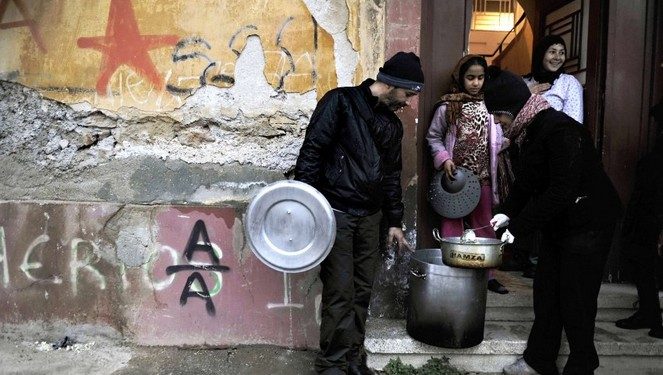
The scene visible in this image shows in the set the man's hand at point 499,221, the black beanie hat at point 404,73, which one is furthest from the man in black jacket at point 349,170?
the man's hand at point 499,221

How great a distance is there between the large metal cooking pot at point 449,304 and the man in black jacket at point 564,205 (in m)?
0.40

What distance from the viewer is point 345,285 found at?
3182 millimetres

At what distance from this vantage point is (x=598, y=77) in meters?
4.27

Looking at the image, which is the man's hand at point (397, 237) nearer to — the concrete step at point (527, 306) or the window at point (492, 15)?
the concrete step at point (527, 306)

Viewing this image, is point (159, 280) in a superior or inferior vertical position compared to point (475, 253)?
inferior

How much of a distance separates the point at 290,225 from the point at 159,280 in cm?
129

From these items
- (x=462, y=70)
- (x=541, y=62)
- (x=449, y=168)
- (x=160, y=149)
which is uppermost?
(x=541, y=62)

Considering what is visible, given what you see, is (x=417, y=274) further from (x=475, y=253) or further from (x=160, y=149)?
(x=160, y=149)

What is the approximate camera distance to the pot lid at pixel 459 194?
3.89 metres

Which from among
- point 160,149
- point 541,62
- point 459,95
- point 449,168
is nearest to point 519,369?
point 449,168

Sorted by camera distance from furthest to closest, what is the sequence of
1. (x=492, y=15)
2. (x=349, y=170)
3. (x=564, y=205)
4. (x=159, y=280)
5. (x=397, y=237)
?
(x=492, y=15)
(x=159, y=280)
(x=397, y=237)
(x=349, y=170)
(x=564, y=205)

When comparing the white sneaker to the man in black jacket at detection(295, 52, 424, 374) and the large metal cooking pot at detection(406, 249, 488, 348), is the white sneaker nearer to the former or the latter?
the large metal cooking pot at detection(406, 249, 488, 348)

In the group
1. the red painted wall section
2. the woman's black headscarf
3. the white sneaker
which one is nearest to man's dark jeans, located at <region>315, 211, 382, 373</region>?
the red painted wall section

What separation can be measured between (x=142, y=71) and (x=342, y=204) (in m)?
1.84
